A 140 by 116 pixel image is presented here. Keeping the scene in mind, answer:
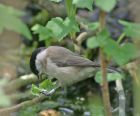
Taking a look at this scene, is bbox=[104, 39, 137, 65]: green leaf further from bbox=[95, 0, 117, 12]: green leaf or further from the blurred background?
the blurred background

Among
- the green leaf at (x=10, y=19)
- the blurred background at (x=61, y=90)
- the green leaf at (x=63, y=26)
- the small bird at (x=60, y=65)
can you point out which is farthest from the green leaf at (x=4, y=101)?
the small bird at (x=60, y=65)

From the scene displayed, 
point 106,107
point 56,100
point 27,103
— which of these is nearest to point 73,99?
point 56,100

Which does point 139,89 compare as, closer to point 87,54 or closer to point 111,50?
point 111,50

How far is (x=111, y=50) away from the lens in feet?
5.83

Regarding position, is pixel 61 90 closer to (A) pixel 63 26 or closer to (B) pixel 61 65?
(B) pixel 61 65

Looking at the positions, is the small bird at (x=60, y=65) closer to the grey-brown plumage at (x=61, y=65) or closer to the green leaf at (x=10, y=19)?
the grey-brown plumage at (x=61, y=65)

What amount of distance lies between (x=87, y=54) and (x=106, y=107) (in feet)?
12.2

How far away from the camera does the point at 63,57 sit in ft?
16.5

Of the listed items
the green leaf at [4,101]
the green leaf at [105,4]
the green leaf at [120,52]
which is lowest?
the green leaf at [4,101]

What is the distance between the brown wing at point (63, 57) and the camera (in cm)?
485

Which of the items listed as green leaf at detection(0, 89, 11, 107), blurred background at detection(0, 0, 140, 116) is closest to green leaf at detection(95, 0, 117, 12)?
green leaf at detection(0, 89, 11, 107)

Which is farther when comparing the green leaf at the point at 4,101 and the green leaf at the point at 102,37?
the green leaf at the point at 102,37

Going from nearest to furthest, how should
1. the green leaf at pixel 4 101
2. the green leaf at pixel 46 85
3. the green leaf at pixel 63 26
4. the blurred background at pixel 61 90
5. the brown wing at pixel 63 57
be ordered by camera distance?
the green leaf at pixel 4 101
the green leaf at pixel 63 26
the green leaf at pixel 46 85
the blurred background at pixel 61 90
the brown wing at pixel 63 57

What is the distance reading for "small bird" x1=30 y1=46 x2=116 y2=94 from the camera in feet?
16.0
